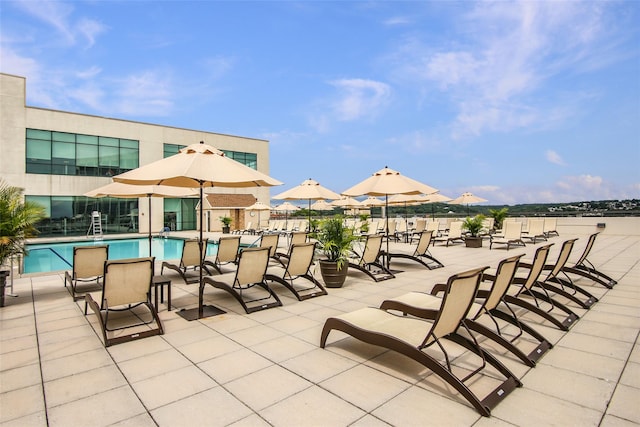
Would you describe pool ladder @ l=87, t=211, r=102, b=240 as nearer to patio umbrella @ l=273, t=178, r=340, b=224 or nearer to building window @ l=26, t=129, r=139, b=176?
building window @ l=26, t=129, r=139, b=176

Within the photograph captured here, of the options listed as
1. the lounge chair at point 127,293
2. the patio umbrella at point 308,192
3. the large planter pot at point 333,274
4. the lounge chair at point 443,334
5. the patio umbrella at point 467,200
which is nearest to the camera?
the lounge chair at point 443,334

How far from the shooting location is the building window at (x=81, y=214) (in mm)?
23016

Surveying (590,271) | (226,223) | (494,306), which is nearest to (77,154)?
(226,223)

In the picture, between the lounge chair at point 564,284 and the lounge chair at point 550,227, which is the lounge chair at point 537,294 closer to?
the lounge chair at point 564,284

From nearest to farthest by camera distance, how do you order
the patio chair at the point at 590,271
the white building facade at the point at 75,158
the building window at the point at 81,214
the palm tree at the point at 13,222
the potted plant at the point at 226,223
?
the palm tree at the point at 13,222
the patio chair at the point at 590,271
the white building facade at the point at 75,158
the building window at the point at 81,214
the potted plant at the point at 226,223

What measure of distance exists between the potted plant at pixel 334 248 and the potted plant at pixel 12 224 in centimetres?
526

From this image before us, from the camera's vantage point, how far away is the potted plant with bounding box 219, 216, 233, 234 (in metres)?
27.3

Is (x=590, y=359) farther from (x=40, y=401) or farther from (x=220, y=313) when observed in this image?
(x=40, y=401)

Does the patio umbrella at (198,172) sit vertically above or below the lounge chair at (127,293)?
above

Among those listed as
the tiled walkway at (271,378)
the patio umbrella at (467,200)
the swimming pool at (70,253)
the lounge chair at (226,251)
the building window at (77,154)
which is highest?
the building window at (77,154)

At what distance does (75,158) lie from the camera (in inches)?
941

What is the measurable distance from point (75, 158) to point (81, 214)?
3.83m

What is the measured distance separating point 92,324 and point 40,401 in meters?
2.18

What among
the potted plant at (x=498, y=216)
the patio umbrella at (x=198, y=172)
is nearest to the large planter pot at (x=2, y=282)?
the patio umbrella at (x=198, y=172)
